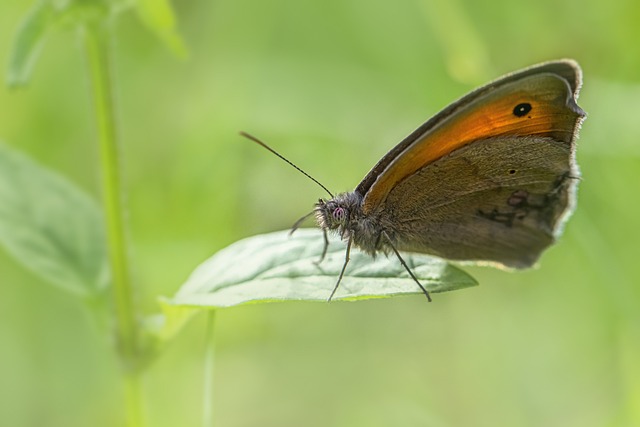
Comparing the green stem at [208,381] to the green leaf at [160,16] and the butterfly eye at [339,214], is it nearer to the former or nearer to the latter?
the butterfly eye at [339,214]

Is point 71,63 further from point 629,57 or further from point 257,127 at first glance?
point 629,57

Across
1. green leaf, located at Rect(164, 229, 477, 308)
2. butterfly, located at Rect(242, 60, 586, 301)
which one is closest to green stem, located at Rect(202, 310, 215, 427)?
green leaf, located at Rect(164, 229, 477, 308)

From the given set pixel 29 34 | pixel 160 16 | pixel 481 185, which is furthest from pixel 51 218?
pixel 481 185

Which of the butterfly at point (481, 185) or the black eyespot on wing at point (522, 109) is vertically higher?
A: the black eyespot on wing at point (522, 109)

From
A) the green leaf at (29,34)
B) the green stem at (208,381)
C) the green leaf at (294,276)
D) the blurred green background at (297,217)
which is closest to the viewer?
the green leaf at (294,276)

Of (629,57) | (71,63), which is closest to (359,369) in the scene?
(629,57)

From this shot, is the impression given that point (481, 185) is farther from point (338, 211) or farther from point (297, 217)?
point (297, 217)

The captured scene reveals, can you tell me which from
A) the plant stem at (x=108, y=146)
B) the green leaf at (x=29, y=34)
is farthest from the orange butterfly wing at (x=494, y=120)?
the green leaf at (x=29, y=34)
